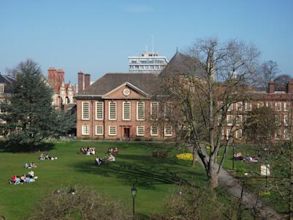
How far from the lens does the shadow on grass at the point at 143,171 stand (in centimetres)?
3394

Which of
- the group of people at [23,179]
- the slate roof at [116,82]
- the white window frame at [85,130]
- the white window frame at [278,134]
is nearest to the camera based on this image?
the white window frame at [278,134]

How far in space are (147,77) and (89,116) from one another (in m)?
9.29

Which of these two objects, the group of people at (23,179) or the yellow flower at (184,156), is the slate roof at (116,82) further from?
the group of people at (23,179)

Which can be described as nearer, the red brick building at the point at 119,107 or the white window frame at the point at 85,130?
the red brick building at the point at 119,107

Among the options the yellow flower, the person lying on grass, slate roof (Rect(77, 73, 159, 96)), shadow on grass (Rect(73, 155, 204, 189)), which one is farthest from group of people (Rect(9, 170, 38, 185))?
slate roof (Rect(77, 73, 159, 96))

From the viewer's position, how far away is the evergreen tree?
2021 inches

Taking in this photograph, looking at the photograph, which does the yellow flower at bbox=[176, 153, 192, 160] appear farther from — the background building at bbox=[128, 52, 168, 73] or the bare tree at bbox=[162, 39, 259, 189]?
the background building at bbox=[128, 52, 168, 73]

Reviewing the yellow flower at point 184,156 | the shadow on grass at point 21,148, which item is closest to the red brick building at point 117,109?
the shadow on grass at point 21,148

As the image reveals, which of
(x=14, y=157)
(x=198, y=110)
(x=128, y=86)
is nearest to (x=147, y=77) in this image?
(x=128, y=86)

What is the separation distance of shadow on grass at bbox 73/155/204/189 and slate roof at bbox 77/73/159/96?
2291 centimetres

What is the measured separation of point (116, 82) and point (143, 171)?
32.3 m

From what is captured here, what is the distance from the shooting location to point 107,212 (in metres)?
14.8

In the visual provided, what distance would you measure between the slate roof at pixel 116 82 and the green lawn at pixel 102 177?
15497 millimetres

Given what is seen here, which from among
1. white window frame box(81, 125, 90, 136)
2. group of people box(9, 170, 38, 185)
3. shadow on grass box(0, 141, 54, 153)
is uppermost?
white window frame box(81, 125, 90, 136)
